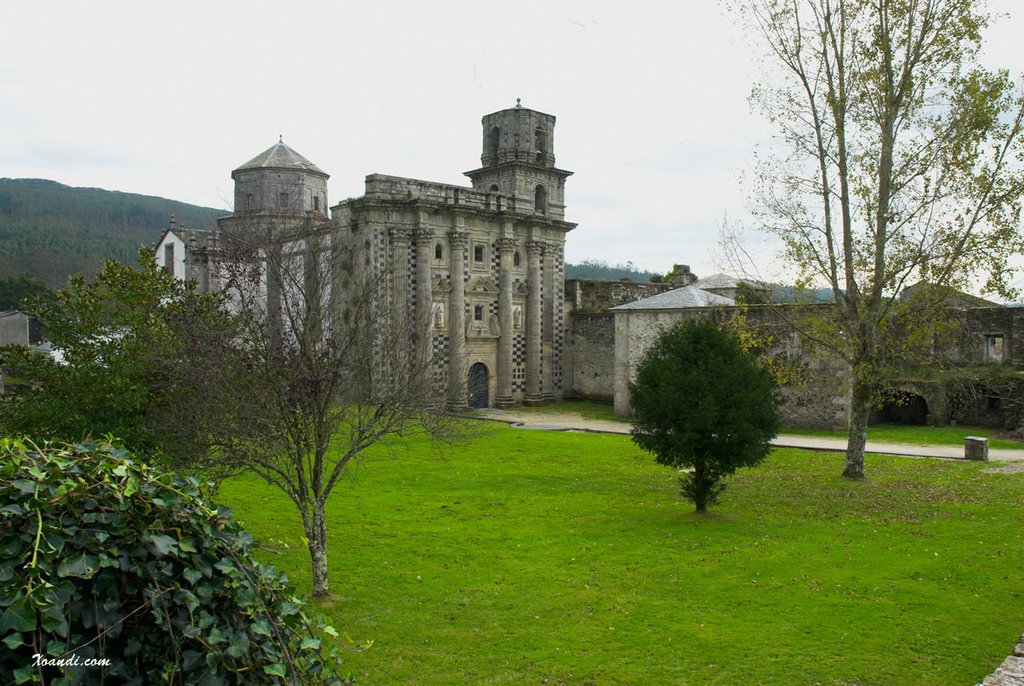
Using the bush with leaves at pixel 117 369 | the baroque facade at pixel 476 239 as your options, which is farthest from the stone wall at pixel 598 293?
the bush with leaves at pixel 117 369

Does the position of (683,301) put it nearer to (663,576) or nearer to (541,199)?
(541,199)

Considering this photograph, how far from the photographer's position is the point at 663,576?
9.99 metres

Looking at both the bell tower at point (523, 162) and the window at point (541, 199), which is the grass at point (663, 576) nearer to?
the bell tower at point (523, 162)

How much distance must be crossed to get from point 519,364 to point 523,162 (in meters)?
9.23

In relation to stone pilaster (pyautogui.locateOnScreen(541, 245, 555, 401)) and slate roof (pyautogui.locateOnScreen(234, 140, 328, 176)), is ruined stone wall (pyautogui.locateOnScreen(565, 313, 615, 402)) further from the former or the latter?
slate roof (pyautogui.locateOnScreen(234, 140, 328, 176))

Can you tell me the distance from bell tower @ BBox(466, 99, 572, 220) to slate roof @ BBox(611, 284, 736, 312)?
791cm

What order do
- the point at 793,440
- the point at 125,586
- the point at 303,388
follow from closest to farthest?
the point at 125,586, the point at 303,388, the point at 793,440

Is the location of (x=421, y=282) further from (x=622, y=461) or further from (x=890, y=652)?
(x=890, y=652)

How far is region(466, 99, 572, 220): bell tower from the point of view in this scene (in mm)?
33594

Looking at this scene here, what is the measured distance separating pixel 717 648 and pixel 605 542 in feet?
13.3

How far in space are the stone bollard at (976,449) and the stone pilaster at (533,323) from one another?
18.2 m

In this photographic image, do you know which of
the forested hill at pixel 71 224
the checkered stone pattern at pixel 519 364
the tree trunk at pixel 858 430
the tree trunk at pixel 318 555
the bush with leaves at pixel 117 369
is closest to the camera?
the bush with leaves at pixel 117 369

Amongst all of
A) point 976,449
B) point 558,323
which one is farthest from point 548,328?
point 976,449

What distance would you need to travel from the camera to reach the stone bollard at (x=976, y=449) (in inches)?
717
